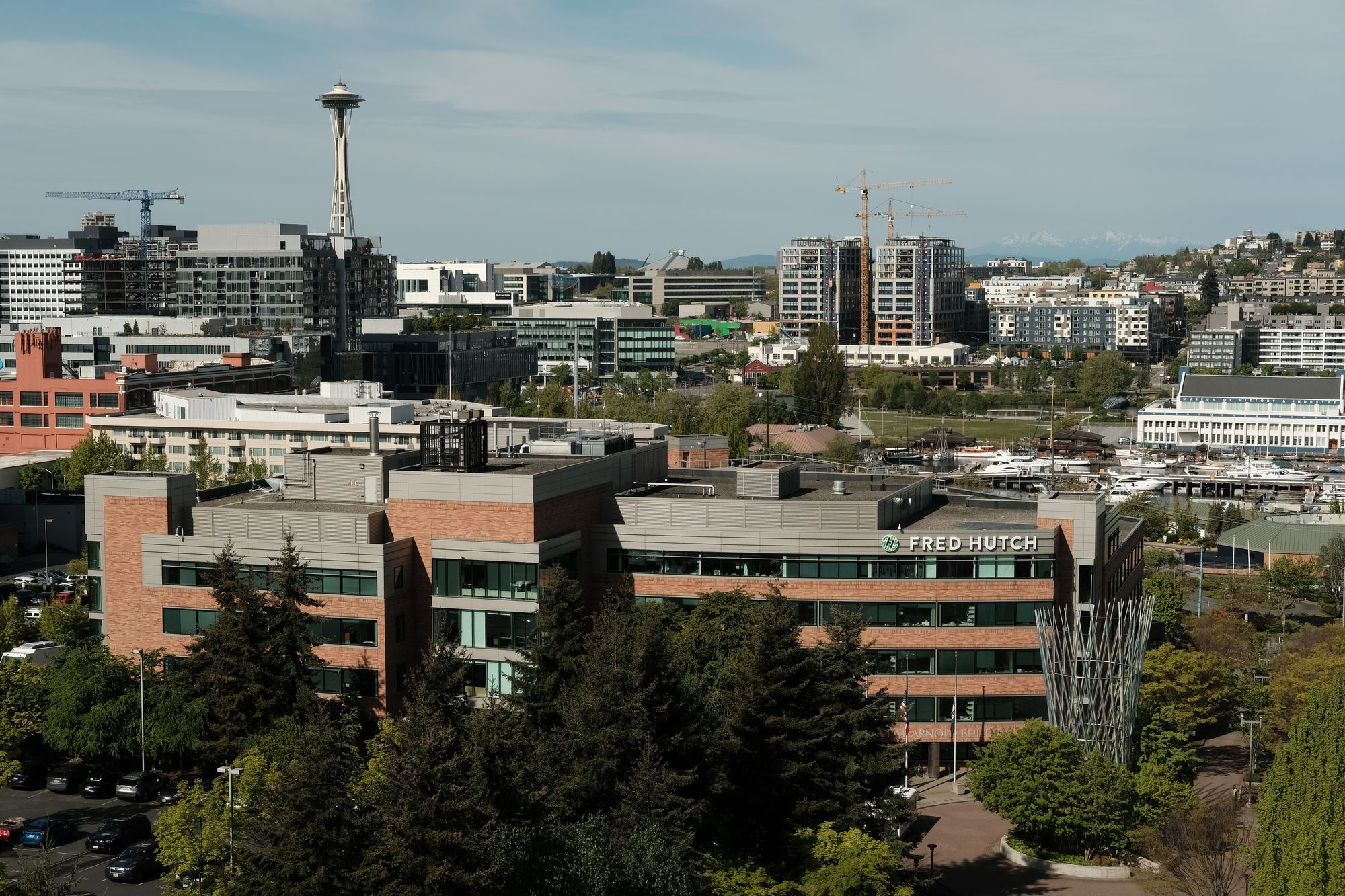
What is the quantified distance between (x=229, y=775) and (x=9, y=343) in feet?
528

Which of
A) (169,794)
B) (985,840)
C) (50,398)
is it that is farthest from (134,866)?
(50,398)

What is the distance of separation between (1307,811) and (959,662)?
18.9m

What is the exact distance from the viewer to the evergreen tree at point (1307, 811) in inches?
1626

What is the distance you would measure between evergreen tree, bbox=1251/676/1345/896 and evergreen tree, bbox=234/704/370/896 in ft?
75.7

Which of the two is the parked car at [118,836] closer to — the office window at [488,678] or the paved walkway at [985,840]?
the office window at [488,678]

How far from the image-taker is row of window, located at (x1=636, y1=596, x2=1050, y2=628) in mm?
60344

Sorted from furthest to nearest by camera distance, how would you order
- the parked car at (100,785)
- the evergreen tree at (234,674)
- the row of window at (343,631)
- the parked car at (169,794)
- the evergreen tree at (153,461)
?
1. the evergreen tree at (153,461)
2. the row of window at (343,631)
3. the parked car at (100,785)
4. the evergreen tree at (234,674)
5. the parked car at (169,794)

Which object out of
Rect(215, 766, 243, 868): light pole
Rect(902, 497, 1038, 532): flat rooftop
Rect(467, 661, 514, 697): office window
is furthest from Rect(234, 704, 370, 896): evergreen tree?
Rect(902, 497, 1038, 532): flat rooftop

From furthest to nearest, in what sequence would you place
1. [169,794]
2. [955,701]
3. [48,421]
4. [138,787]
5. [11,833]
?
1. [48,421]
2. [955,701]
3. [138,787]
4. [169,794]
5. [11,833]

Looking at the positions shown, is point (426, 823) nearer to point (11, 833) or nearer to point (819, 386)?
point (11, 833)

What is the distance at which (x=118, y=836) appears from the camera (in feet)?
161

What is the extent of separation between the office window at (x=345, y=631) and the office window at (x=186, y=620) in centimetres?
432

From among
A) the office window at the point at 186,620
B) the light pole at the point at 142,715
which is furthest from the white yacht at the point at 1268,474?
A: the light pole at the point at 142,715

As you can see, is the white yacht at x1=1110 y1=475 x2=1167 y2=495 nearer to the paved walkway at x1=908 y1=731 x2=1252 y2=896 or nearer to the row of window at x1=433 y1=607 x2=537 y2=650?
the paved walkway at x1=908 y1=731 x2=1252 y2=896
